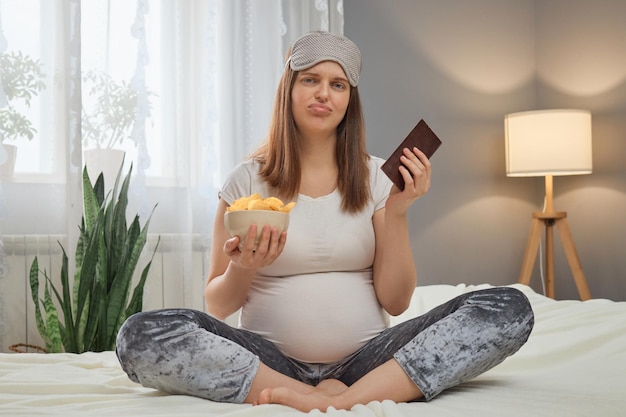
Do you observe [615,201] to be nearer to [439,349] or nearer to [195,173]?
[195,173]

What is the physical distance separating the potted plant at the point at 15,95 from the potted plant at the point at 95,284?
322 millimetres

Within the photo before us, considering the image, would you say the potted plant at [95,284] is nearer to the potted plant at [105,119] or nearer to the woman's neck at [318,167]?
the potted plant at [105,119]

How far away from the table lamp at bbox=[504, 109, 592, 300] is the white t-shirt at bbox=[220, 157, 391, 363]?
2.28 metres

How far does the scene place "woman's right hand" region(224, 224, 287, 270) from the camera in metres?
1.31

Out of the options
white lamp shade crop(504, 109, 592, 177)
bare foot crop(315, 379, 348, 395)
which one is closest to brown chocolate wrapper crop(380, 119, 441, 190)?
bare foot crop(315, 379, 348, 395)

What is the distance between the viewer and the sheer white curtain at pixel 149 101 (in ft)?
9.23

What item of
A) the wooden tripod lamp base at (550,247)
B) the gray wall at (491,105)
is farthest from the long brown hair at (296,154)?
the wooden tripod lamp base at (550,247)

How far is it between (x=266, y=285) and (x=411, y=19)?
281 cm

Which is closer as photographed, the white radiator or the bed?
the bed

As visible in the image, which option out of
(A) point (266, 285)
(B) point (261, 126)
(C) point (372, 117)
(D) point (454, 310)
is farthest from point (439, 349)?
(C) point (372, 117)

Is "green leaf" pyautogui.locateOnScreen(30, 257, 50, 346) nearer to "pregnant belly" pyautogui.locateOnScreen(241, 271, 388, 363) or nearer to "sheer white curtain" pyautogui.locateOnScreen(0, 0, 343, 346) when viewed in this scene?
"sheer white curtain" pyautogui.locateOnScreen(0, 0, 343, 346)

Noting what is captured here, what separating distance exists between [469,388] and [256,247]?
49 centimetres

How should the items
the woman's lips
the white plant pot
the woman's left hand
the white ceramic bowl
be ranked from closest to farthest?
the white ceramic bowl, the woman's left hand, the woman's lips, the white plant pot

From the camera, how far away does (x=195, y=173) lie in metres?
3.30
